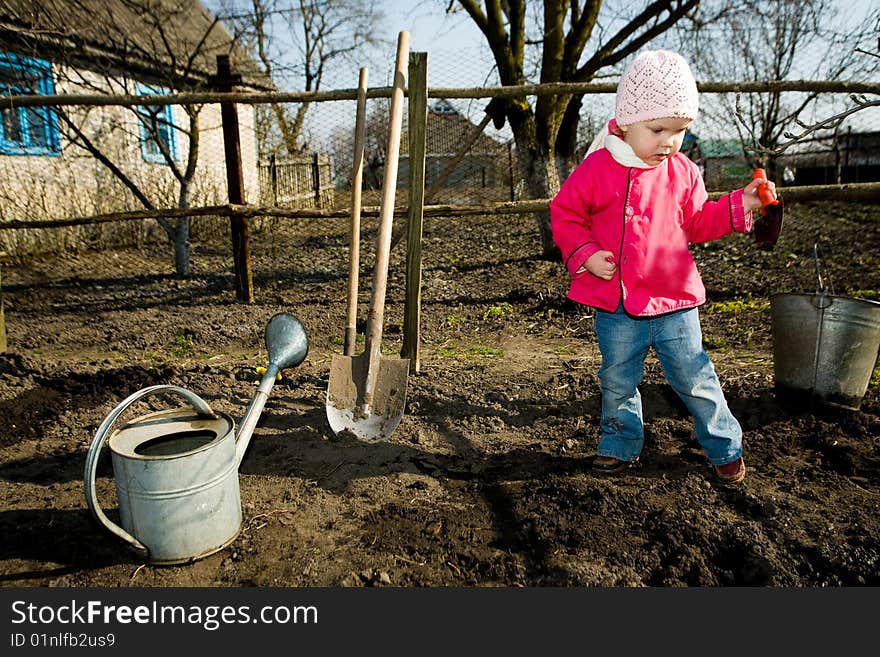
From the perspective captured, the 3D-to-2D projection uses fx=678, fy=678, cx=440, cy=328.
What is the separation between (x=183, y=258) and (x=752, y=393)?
5.30 meters

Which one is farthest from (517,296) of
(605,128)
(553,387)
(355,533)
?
(355,533)

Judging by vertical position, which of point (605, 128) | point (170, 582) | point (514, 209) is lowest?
point (170, 582)

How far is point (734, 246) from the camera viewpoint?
23.9 feet

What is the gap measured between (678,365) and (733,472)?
17.5 inches

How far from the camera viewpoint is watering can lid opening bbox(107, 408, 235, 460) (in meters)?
2.02

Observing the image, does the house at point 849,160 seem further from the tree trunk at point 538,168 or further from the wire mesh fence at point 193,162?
the tree trunk at point 538,168

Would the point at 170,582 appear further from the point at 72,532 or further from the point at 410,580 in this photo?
the point at 410,580

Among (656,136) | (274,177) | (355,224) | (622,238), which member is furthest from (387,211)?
(274,177)

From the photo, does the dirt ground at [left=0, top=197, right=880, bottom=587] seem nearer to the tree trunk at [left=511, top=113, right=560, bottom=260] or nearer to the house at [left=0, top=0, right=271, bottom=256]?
the tree trunk at [left=511, top=113, right=560, bottom=260]

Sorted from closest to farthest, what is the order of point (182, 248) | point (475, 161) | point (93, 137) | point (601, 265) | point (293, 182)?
point (601, 265)
point (182, 248)
point (93, 137)
point (293, 182)
point (475, 161)

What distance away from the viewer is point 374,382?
2889 millimetres

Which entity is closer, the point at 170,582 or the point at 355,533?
the point at 170,582

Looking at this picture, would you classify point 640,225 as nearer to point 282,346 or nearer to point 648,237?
point 648,237

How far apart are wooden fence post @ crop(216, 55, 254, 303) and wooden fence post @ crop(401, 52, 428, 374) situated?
2.21 metres
